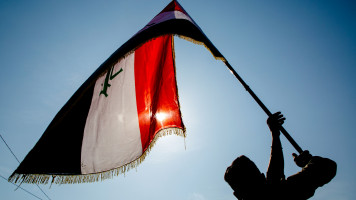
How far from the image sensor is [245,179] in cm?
133

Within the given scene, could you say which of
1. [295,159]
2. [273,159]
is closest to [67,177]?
[273,159]

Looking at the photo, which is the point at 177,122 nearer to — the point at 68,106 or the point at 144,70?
the point at 144,70

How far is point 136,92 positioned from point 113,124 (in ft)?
1.91

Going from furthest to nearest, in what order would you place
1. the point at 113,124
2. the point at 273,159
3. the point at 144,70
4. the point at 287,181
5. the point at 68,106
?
the point at 144,70, the point at 113,124, the point at 68,106, the point at 273,159, the point at 287,181

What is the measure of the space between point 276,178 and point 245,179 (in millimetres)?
209

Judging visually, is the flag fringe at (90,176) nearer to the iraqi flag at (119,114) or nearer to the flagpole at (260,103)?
the iraqi flag at (119,114)

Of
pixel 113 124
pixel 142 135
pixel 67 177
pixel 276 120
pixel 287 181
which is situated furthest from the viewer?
pixel 142 135

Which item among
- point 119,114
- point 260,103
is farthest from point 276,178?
point 119,114

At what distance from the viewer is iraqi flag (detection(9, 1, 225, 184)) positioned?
1908 mm

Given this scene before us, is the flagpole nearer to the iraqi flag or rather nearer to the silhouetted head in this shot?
the iraqi flag

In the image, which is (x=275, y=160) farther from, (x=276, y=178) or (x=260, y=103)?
(x=260, y=103)

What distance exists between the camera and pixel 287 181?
1.26m

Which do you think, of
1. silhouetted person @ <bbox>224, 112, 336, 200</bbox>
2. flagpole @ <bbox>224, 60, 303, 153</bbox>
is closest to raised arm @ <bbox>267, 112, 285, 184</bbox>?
silhouetted person @ <bbox>224, 112, 336, 200</bbox>

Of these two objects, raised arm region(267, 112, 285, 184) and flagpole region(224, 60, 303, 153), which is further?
flagpole region(224, 60, 303, 153)
